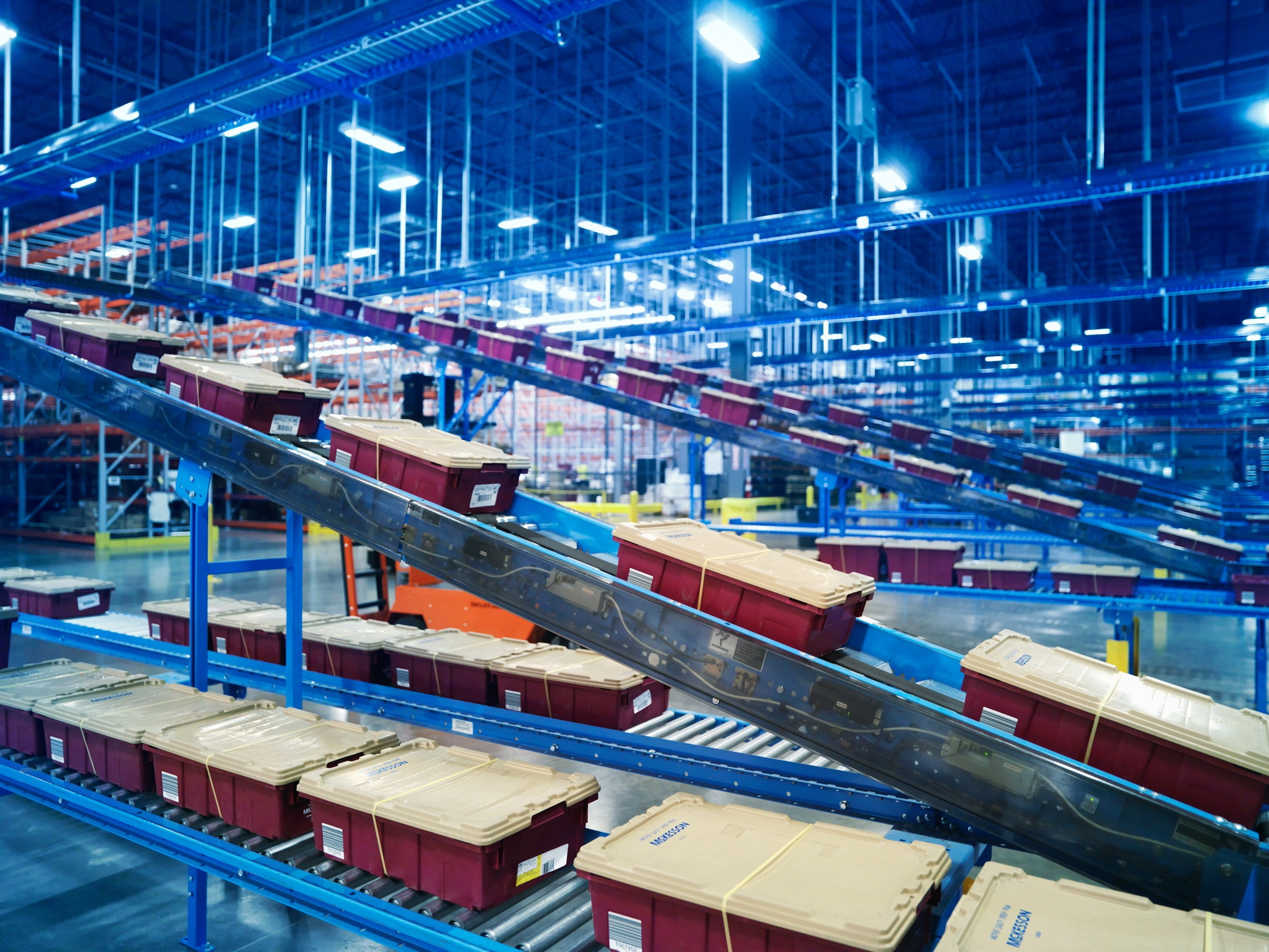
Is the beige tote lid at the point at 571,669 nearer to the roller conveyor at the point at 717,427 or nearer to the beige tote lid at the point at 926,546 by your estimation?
the beige tote lid at the point at 926,546

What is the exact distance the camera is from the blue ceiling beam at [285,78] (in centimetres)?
530

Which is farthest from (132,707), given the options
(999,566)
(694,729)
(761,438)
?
(761,438)

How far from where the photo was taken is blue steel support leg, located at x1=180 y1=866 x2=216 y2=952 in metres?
3.60

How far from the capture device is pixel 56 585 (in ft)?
23.5

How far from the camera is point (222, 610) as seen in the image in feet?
21.2

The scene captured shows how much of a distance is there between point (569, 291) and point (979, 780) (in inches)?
758

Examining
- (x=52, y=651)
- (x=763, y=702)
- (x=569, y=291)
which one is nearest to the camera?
(x=763, y=702)

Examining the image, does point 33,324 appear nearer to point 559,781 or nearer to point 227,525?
point 559,781

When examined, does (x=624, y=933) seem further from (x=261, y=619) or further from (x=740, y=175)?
(x=740, y=175)

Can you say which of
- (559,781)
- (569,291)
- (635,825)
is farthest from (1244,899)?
(569,291)

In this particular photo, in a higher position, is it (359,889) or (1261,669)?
(359,889)

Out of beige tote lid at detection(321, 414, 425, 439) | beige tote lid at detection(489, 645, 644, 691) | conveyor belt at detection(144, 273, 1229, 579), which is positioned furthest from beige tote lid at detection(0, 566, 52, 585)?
beige tote lid at detection(489, 645, 644, 691)

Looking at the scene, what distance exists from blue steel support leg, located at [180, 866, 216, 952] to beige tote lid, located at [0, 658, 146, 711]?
1.42 meters

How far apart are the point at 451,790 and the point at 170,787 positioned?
1.45 metres
